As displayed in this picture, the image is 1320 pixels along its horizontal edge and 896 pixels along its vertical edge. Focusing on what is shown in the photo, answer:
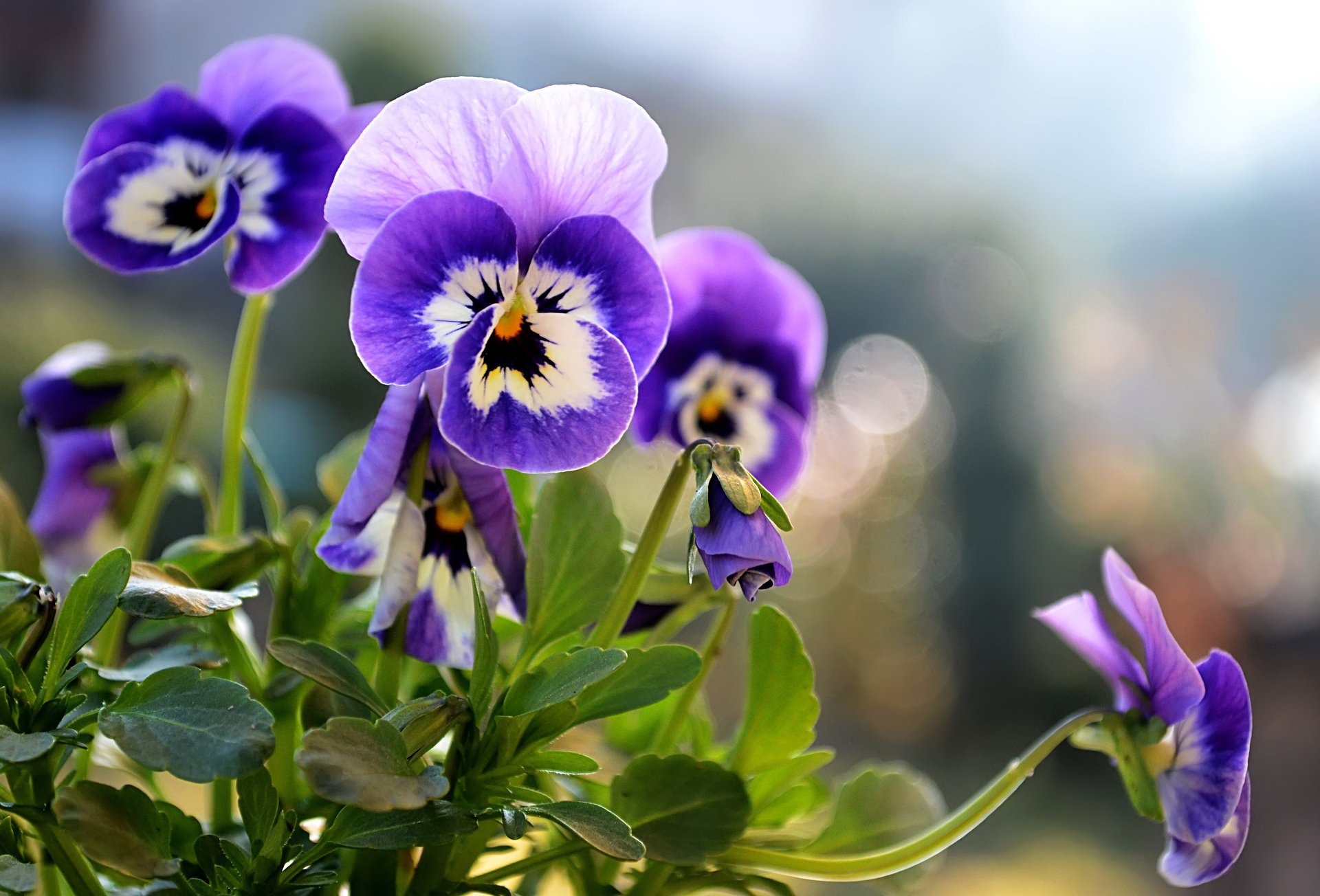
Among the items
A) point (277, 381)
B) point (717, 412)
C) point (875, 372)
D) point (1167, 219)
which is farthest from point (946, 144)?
point (717, 412)

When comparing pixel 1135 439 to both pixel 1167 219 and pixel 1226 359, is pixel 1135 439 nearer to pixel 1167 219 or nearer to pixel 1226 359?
pixel 1226 359

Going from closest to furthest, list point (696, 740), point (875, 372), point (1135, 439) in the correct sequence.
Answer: point (696, 740) → point (875, 372) → point (1135, 439)

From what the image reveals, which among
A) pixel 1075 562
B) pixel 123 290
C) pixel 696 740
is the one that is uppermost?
pixel 696 740

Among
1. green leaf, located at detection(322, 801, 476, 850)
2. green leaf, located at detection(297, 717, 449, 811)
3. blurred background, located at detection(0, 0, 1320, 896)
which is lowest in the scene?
blurred background, located at detection(0, 0, 1320, 896)

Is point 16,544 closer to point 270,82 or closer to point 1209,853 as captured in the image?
point 270,82

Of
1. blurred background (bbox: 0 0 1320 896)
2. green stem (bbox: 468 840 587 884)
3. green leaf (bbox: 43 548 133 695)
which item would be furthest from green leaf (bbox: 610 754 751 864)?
blurred background (bbox: 0 0 1320 896)

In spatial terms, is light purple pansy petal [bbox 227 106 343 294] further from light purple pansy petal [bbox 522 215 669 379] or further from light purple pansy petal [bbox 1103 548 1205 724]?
light purple pansy petal [bbox 1103 548 1205 724]

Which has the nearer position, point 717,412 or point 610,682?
point 610,682

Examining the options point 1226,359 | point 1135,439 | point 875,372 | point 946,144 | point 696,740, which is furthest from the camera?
point 946,144
